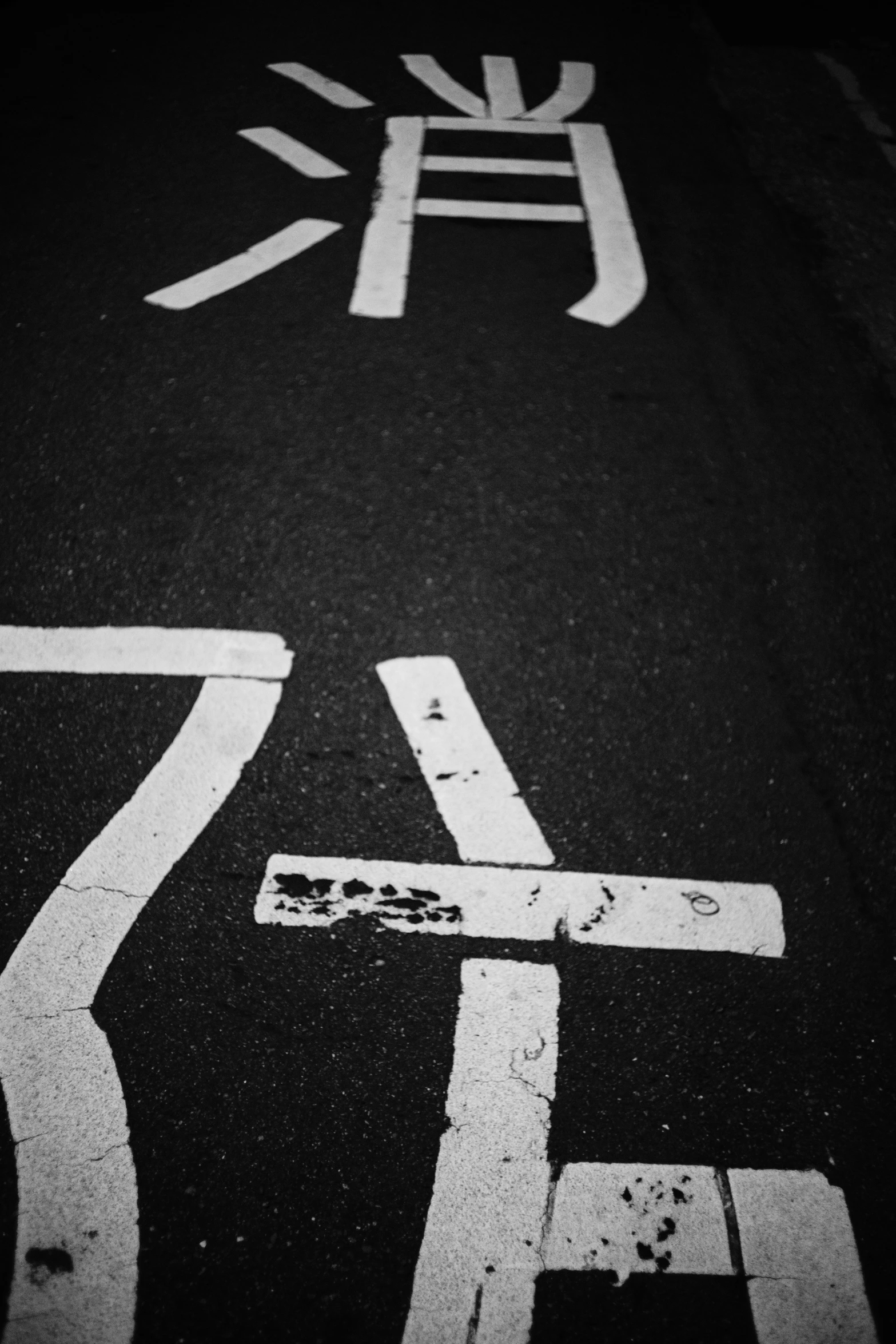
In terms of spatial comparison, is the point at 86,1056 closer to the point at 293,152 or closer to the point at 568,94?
the point at 293,152

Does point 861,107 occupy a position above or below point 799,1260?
above

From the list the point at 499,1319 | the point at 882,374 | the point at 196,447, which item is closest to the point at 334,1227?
the point at 499,1319

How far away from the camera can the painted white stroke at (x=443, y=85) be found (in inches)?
220

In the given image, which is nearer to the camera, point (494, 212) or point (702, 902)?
point (702, 902)

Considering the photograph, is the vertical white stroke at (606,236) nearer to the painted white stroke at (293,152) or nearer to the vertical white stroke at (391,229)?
the vertical white stroke at (391,229)

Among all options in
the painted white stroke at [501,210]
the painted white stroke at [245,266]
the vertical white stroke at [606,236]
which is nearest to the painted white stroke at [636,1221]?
the vertical white stroke at [606,236]

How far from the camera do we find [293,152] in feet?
17.3

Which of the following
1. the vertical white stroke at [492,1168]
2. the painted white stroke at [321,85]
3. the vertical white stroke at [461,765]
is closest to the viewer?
the vertical white stroke at [492,1168]

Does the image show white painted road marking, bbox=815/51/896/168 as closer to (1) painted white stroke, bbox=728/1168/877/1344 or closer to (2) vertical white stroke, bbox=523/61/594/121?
(2) vertical white stroke, bbox=523/61/594/121

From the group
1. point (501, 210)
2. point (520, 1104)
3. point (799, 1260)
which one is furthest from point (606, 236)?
point (799, 1260)

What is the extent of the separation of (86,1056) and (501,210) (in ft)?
13.6

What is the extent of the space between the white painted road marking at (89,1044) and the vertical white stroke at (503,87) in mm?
4208

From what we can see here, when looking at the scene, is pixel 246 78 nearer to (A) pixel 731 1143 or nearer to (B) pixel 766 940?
(B) pixel 766 940

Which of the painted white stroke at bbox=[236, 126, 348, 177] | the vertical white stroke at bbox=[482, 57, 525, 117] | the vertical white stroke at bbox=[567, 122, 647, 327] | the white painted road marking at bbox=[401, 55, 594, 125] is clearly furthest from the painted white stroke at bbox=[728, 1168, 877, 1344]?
the vertical white stroke at bbox=[482, 57, 525, 117]
